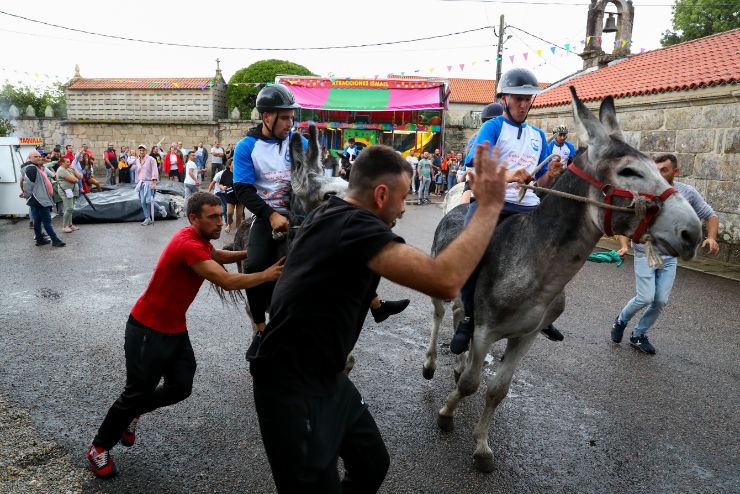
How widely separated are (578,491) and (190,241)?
2.93 m

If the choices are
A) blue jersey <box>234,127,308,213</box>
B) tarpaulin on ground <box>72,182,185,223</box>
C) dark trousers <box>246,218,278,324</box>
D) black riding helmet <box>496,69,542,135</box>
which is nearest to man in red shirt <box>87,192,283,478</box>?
dark trousers <box>246,218,278,324</box>

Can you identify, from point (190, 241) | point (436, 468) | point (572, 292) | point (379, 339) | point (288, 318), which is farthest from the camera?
point (572, 292)

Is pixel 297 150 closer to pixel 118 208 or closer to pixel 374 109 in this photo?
pixel 118 208

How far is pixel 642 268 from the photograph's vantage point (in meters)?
5.42

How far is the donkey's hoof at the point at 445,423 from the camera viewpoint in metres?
3.82

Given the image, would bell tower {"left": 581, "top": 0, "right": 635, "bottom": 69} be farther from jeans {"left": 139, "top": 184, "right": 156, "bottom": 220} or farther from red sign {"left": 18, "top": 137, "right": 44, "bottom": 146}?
red sign {"left": 18, "top": 137, "right": 44, "bottom": 146}

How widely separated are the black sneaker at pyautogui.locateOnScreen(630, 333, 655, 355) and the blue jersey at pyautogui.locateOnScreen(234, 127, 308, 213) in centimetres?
409

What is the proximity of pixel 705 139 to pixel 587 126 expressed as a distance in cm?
989

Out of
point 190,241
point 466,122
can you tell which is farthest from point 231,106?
point 190,241

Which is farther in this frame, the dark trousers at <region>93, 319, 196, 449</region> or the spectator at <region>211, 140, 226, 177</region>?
the spectator at <region>211, 140, 226, 177</region>

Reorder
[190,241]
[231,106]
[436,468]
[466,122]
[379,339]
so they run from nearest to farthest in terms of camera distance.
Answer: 1. [190,241]
2. [436,468]
3. [379,339]
4. [466,122]
5. [231,106]

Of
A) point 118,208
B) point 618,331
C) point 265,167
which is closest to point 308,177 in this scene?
point 265,167

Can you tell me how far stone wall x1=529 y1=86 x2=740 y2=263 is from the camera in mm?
10141

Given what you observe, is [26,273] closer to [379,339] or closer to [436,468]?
[379,339]
